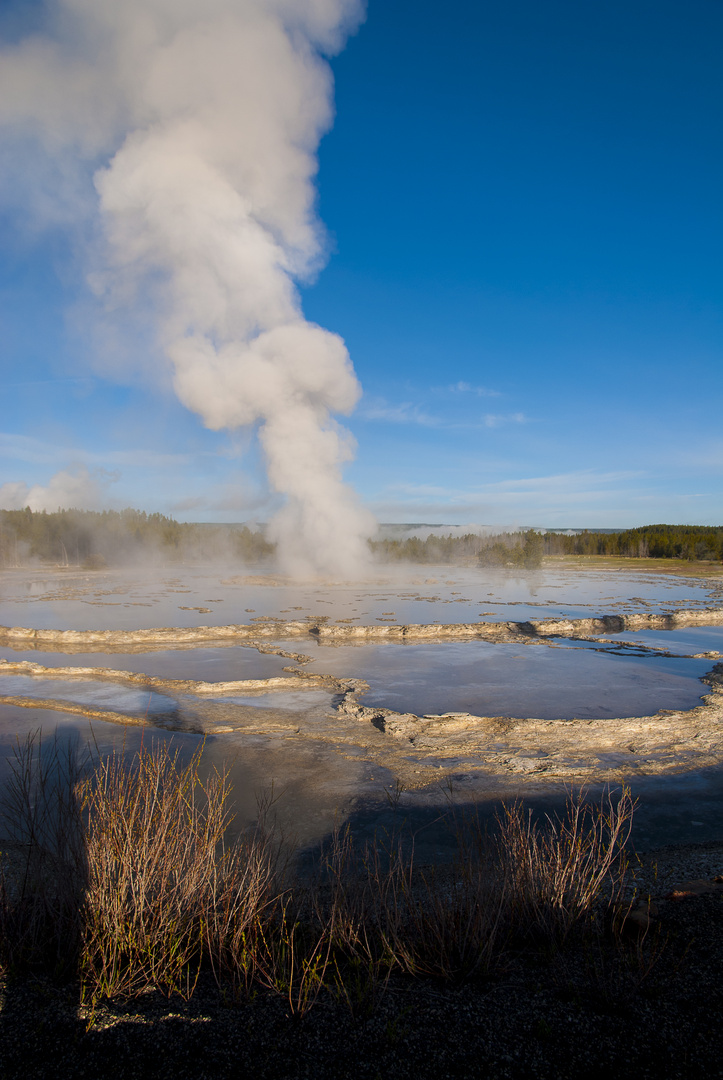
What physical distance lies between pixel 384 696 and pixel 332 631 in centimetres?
900

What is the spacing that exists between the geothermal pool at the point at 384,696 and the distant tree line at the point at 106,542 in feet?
163

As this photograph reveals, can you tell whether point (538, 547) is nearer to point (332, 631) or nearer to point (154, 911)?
point (332, 631)

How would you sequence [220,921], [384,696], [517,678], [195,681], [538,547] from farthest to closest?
[538,547] < [517,678] < [195,681] < [384,696] < [220,921]

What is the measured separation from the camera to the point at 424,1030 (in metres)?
3.33

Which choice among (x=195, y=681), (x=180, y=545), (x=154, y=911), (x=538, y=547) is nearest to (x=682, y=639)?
(x=195, y=681)

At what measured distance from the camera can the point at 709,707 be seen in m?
12.3

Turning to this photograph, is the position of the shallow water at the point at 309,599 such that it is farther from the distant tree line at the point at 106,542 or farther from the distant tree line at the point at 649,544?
the distant tree line at the point at 649,544

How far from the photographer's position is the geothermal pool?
28.2 ft

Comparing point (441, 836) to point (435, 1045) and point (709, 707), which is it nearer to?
point (435, 1045)

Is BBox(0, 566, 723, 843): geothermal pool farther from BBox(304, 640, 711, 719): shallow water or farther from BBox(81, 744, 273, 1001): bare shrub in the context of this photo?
BBox(81, 744, 273, 1001): bare shrub

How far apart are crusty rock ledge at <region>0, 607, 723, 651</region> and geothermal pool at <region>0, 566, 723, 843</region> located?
87 mm

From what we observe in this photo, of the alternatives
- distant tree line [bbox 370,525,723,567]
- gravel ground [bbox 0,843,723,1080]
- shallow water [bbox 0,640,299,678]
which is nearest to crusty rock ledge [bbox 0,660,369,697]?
shallow water [bbox 0,640,299,678]

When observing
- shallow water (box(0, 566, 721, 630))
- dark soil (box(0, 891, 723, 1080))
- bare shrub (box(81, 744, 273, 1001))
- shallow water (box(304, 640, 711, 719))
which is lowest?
shallow water (box(304, 640, 711, 719))

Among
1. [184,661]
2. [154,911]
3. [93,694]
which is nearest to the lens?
[154,911]
